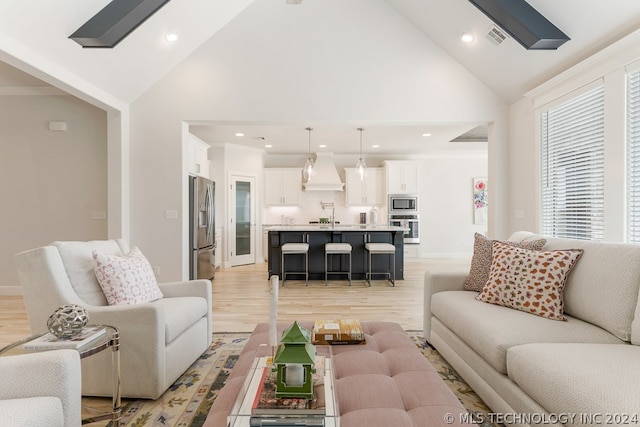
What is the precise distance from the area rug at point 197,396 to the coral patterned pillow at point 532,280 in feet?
2.00

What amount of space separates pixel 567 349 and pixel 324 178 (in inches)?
263

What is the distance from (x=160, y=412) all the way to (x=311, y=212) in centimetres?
693

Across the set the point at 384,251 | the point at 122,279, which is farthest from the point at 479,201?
the point at 122,279

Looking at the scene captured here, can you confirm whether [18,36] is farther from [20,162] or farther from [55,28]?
[20,162]

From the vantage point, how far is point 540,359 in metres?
1.51

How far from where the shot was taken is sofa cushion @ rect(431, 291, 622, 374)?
1761mm

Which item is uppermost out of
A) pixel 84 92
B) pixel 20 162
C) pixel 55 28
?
pixel 55 28

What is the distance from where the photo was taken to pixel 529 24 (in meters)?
3.10

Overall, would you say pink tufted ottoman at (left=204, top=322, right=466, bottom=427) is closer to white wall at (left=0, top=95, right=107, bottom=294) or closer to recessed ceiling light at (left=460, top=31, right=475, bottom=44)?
recessed ceiling light at (left=460, top=31, right=475, bottom=44)

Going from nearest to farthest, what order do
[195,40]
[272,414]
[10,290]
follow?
[272,414] → [195,40] → [10,290]

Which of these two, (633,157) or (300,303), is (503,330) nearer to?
(633,157)

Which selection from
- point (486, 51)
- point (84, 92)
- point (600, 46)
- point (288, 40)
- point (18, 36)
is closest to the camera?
point (18, 36)

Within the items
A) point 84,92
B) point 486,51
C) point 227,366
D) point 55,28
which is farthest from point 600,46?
point 84,92

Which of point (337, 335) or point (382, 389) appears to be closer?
point (382, 389)
